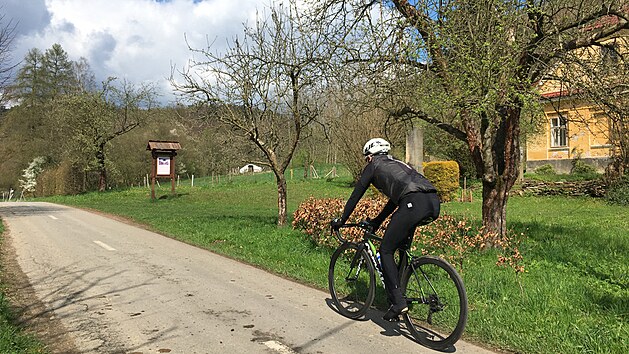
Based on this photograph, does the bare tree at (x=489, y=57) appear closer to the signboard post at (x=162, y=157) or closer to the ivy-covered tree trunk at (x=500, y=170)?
the ivy-covered tree trunk at (x=500, y=170)

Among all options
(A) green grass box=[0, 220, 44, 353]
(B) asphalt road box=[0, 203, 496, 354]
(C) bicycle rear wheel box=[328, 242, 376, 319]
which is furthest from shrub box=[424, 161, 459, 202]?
(A) green grass box=[0, 220, 44, 353]

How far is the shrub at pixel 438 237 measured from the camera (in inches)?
312

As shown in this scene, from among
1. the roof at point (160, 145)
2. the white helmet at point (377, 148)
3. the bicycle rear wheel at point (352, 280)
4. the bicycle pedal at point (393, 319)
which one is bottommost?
the bicycle pedal at point (393, 319)

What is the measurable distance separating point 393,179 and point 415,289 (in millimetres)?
1148

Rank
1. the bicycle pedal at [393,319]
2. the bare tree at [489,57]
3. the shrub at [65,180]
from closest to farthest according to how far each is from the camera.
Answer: the bicycle pedal at [393,319]
the bare tree at [489,57]
the shrub at [65,180]

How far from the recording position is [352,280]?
6.01 m

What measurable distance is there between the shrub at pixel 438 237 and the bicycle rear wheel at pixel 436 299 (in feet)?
6.26

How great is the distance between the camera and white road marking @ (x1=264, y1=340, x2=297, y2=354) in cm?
454

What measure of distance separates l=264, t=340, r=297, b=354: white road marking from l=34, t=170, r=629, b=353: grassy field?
5.98 feet

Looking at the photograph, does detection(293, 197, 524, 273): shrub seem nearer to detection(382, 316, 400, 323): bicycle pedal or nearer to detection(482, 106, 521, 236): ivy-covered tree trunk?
detection(482, 106, 521, 236): ivy-covered tree trunk

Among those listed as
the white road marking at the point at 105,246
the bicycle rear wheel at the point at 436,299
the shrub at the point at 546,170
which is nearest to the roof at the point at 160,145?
the white road marking at the point at 105,246

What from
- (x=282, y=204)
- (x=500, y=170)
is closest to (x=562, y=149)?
(x=282, y=204)

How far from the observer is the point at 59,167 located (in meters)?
41.1

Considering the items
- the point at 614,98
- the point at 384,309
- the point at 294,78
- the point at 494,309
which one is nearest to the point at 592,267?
the point at 614,98
